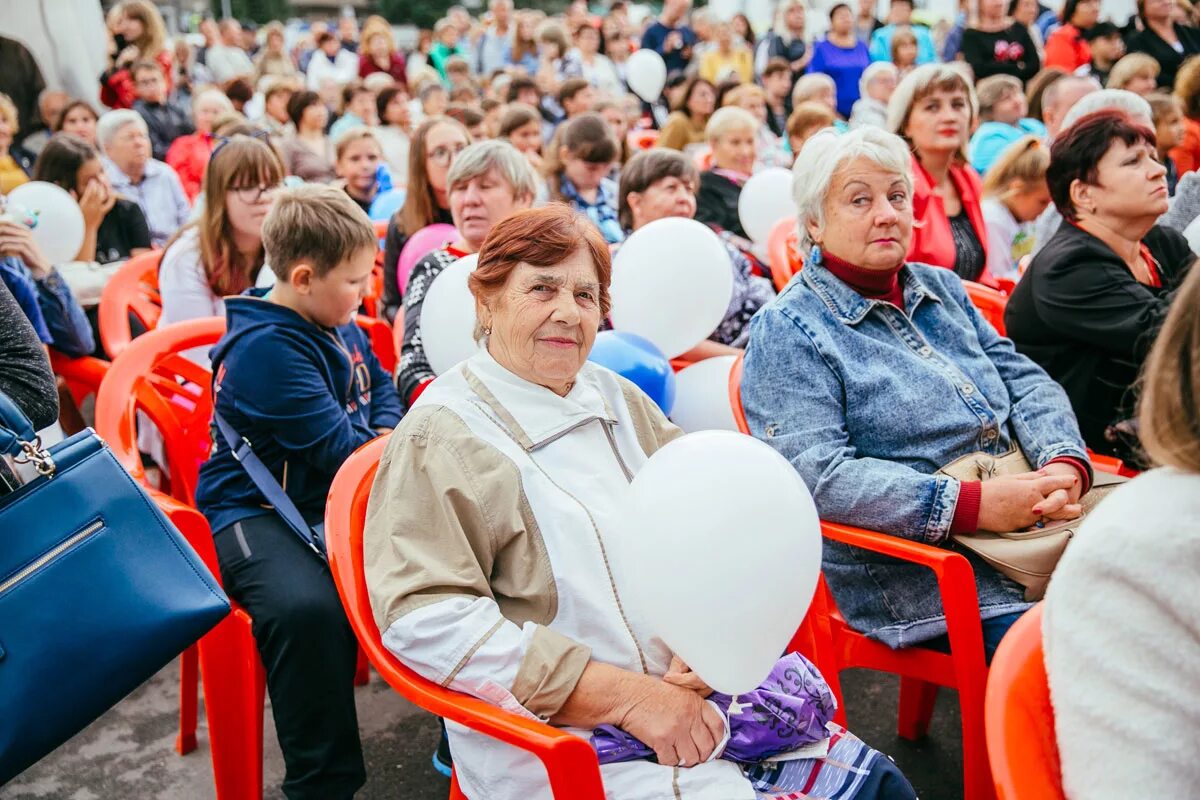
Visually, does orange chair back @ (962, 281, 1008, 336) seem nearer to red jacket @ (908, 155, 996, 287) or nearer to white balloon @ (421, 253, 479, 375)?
red jacket @ (908, 155, 996, 287)

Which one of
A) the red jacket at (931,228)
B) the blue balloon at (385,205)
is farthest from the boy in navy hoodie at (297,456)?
the blue balloon at (385,205)

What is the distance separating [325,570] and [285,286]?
0.68m

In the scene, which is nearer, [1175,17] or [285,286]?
[285,286]

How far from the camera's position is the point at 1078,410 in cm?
287

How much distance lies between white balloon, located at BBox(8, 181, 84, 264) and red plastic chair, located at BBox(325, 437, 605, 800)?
279 cm

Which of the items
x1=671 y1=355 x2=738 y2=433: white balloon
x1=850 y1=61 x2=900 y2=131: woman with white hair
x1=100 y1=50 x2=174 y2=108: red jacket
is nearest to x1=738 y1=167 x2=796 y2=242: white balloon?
x1=671 y1=355 x2=738 y2=433: white balloon

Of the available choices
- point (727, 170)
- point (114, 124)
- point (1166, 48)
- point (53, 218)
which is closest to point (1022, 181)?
point (727, 170)

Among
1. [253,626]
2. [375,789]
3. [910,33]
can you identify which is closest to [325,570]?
[253,626]

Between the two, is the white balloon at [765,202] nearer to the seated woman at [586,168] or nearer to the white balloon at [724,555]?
the seated woman at [586,168]

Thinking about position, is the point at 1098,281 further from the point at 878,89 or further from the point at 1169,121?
the point at 878,89

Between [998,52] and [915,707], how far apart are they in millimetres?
7932

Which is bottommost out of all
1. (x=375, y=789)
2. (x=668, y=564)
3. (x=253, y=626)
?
(x=375, y=789)

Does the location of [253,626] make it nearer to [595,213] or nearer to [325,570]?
[325,570]

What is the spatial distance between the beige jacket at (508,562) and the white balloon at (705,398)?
52.9 inches
